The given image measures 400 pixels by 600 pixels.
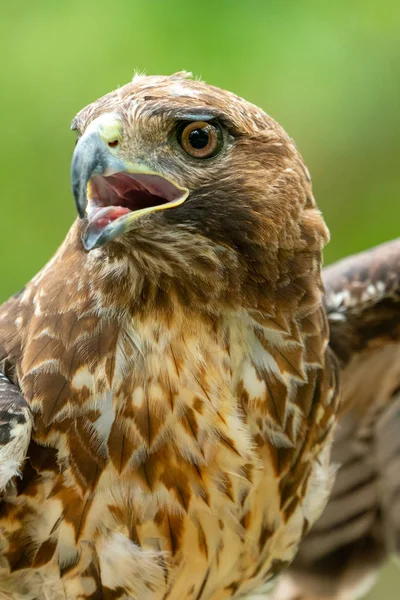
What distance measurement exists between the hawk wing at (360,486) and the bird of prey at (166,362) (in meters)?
0.91

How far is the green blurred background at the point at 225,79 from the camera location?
5.33 m

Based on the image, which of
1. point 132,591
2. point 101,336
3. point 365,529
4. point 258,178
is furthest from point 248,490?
point 365,529

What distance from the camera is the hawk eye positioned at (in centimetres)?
257

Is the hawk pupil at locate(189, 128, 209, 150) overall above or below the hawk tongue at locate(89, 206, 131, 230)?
above

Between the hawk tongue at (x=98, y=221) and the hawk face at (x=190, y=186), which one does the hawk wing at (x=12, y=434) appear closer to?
the hawk face at (x=190, y=186)

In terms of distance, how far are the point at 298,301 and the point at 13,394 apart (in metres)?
0.79

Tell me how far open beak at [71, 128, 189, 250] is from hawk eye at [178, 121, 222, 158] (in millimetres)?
97

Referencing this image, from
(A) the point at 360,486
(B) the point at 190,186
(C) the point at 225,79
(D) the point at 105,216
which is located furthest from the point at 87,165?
(C) the point at 225,79

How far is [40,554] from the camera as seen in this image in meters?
2.94

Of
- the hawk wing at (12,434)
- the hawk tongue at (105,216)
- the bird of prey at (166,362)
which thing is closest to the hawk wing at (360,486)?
the bird of prey at (166,362)

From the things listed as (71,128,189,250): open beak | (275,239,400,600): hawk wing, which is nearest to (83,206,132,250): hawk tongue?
(71,128,189,250): open beak

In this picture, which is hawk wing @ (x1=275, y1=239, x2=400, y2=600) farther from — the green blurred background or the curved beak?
the curved beak

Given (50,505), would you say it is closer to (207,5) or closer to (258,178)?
(258,178)

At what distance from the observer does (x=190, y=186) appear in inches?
103
